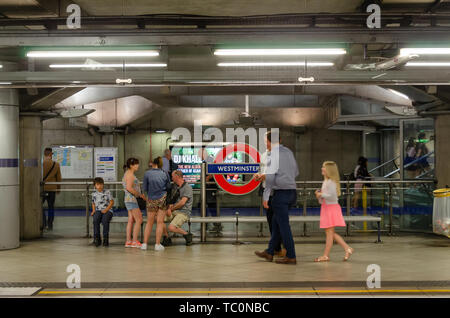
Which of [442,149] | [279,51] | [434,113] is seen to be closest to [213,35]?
[279,51]

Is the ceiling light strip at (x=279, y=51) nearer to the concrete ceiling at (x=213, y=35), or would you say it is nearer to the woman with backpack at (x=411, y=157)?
the concrete ceiling at (x=213, y=35)

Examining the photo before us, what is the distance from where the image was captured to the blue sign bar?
36.9ft

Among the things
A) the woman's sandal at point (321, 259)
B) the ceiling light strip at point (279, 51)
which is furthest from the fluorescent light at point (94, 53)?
the woman's sandal at point (321, 259)

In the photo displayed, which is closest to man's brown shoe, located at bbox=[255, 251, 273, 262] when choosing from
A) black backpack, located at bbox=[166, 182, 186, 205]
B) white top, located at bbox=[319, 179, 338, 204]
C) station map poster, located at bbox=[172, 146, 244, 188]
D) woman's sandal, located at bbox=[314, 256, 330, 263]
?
woman's sandal, located at bbox=[314, 256, 330, 263]

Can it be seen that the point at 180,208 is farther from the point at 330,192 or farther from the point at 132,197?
the point at 330,192

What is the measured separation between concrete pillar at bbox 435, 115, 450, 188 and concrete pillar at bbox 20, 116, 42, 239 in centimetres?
870

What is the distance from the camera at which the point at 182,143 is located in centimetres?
1972

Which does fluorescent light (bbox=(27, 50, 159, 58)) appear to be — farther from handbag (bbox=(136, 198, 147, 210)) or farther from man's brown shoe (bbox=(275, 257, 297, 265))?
man's brown shoe (bbox=(275, 257, 297, 265))

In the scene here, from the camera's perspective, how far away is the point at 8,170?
10273 mm

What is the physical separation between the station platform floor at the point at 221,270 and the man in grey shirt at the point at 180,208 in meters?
0.36

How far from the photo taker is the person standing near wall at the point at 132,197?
34.1 feet

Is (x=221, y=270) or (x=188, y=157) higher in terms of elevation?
(x=188, y=157)

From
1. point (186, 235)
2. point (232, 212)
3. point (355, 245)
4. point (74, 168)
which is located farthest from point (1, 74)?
point (74, 168)

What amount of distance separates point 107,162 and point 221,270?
31.6 feet
